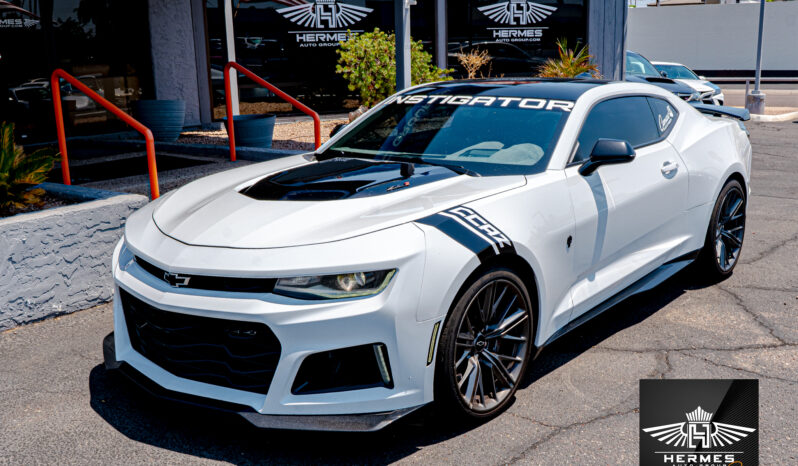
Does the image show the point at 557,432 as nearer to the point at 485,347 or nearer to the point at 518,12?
the point at 485,347

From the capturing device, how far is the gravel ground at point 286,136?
10828 mm

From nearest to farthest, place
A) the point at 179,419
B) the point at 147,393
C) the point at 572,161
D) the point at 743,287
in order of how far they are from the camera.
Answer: the point at 147,393 < the point at 179,419 < the point at 572,161 < the point at 743,287

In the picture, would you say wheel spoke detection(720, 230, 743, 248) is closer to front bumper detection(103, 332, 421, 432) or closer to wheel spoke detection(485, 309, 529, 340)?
wheel spoke detection(485, 309, 529, 340)

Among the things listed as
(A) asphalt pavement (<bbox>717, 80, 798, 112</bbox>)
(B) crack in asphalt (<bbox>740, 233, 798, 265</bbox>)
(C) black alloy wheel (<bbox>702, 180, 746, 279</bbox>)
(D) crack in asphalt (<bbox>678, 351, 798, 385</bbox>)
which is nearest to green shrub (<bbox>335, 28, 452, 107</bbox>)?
(B) crack in asphalt (<bbox>740, 233, 798, 265</bbox>)

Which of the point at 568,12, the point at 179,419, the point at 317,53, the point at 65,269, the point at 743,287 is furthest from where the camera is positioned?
the point at 568,12

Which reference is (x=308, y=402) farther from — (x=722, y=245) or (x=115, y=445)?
(x=722, y=245)

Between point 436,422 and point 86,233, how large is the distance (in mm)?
3028

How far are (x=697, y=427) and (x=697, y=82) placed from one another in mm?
14994

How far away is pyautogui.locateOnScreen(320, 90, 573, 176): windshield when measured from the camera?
4102mm

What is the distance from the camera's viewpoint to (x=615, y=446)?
3.30 meters

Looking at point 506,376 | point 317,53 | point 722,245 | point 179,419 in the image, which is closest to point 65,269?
point 179,419

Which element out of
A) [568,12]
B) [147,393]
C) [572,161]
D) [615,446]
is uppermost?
[568,12]

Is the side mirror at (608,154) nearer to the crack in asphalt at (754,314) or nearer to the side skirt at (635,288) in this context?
the side skirt at (635,288)

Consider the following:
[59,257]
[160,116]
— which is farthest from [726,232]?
[160,116]
